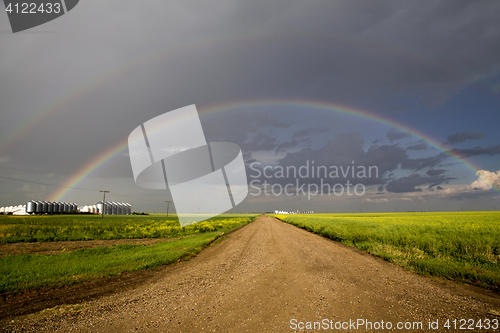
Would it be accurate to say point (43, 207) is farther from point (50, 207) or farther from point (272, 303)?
point (272, 303)

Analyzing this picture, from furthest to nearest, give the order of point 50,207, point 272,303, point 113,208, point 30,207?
point 113,208, point 50,207, point 30,207, point 272,303

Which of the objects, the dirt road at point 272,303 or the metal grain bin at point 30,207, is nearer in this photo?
the dirt road at point 272,303

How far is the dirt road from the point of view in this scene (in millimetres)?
4602

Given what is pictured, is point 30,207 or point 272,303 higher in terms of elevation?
point 272,303

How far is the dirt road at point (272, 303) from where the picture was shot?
181 inches

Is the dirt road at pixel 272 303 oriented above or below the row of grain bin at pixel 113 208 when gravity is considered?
above

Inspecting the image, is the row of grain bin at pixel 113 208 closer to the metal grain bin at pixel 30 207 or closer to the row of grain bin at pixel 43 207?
the row of grain bin at pixel 43 207

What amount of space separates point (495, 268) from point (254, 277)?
29.3 feet

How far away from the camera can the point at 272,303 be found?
222 inches

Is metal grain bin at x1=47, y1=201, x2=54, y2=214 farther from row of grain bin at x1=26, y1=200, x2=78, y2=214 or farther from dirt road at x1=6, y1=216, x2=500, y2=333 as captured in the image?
dirt road at x1=6, y1=216, x2=500, y2=333

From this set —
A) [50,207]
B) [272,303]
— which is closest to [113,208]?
[50,207]

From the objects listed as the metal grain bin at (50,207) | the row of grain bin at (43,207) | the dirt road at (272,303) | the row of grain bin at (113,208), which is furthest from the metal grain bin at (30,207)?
the dirt road at (272,303)

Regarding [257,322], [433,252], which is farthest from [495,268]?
[257,322]

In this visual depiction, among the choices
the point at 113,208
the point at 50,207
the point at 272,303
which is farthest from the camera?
the point at 113,208
